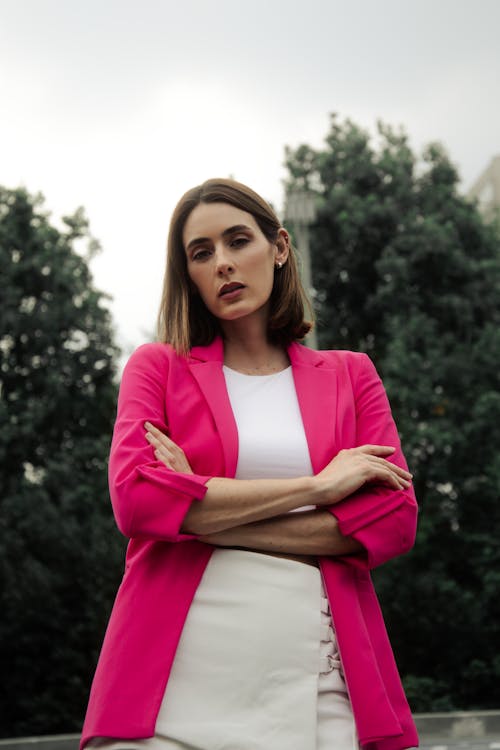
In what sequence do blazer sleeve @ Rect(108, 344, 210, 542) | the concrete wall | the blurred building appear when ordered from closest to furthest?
blazer sleeve @ Rect(108, 344, 210, 542) < the concrete wall < the blurred building

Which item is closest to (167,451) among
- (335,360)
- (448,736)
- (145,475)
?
(145,475)

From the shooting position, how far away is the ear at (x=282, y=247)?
2.42m

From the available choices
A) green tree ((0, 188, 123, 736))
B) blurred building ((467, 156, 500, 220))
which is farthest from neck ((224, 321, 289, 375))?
blurred building ((467, 156, 500, 220))

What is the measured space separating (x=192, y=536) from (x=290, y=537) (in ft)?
0.67

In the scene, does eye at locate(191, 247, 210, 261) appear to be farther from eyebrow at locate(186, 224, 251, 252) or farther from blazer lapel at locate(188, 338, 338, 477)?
blazer lapel at locate(188, 338, 338, 477)

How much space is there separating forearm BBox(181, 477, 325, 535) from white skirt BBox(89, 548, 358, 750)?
8 cm

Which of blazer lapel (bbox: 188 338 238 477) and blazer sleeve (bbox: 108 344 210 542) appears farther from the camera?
blazer lapel (bbox: 188 338 238 477)

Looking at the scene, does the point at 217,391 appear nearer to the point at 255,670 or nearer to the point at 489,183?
the point at 255,670

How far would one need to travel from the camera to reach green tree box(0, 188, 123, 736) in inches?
726

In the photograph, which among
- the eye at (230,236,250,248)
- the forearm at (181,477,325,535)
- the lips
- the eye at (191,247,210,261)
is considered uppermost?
the eye at (230,236,250,248)

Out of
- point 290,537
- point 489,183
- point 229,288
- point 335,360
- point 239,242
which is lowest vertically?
point 290,537

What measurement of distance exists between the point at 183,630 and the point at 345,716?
349mm

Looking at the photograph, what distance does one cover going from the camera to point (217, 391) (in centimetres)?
213

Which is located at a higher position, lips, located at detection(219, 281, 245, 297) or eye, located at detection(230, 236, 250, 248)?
eye, located at detection(230, 236, 250, 248)
